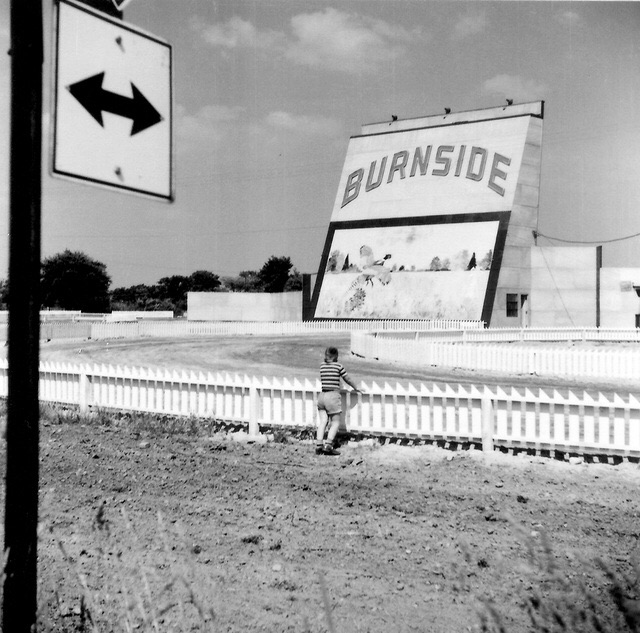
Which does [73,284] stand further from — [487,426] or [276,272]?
[487,426]

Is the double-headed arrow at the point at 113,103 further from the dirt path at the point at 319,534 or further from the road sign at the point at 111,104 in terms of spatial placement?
the dirt path at the point at 319,534

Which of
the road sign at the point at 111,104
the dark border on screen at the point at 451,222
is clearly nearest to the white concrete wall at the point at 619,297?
the dark border on screen at the point at 451,222

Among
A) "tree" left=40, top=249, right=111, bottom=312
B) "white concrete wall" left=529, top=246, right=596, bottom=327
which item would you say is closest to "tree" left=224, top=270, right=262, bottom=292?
"tree" left=40, top=249, right=111, bottom=312

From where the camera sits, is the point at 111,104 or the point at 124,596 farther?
the point at 124,596

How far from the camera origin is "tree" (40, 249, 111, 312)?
80.6 metres

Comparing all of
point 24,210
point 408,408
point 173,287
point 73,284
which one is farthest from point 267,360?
point 173,287

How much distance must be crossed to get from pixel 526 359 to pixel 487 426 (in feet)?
45.4

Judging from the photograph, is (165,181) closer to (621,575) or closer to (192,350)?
(621,575)

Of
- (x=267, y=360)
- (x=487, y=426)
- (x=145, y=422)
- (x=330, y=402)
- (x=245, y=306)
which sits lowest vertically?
(x=267, y=360)

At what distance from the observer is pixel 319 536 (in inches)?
224

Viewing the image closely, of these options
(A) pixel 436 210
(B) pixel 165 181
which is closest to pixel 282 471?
(B) pixel 165 181

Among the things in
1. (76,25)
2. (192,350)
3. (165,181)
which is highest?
(76,25)

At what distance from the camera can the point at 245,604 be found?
4285 millimetres

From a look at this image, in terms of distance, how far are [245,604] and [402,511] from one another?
254 cm
